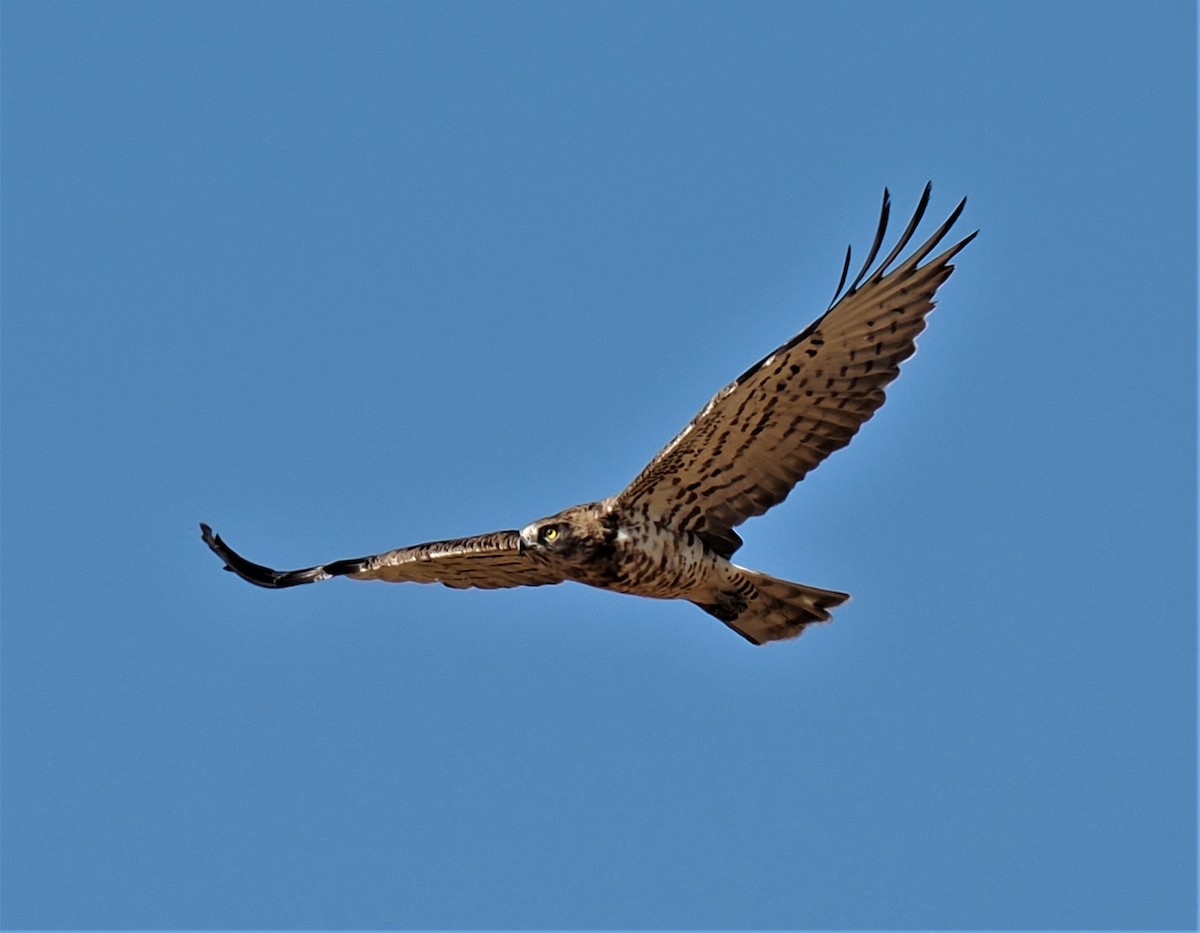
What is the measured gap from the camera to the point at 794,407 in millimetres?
14125

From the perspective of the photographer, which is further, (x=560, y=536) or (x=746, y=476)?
(x=746, y=476)

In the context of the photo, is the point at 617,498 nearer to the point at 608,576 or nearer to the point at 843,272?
the point at 608,576

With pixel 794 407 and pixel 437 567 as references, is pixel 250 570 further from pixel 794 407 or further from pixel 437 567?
pixel 794 407

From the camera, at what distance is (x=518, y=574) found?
15477 mm

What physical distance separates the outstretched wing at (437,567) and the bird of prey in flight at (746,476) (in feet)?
0.07

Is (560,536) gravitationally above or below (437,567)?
below

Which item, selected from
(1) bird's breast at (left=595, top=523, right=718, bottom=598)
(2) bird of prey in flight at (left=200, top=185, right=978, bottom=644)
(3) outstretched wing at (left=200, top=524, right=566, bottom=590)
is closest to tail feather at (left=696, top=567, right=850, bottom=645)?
(2) bird of prey in flight at (left=200, top=185, right=978, bottom=644)

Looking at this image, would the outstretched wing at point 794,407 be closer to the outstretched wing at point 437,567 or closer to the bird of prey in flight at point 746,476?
the bird of prey in flight at point 746,476

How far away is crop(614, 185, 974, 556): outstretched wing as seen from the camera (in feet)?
45.0

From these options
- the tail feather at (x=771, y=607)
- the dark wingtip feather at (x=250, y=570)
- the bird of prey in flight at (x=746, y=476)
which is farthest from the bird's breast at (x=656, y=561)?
the dark wingtip feather at (x=250, y=570)

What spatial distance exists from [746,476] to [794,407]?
25.0 inches

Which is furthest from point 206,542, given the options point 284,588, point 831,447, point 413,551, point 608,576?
point 831,447

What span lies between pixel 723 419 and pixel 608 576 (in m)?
1.25

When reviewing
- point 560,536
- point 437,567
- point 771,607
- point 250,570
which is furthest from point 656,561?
point 250,570
